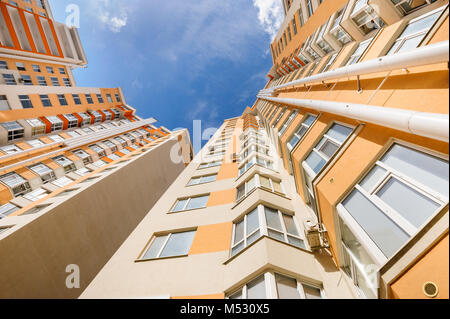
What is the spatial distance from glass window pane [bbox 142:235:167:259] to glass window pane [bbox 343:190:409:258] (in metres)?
8.59

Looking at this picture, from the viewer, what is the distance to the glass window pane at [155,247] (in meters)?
9.33

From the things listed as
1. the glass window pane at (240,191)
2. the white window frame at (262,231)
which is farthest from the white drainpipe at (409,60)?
the glass window pane at (240,191)

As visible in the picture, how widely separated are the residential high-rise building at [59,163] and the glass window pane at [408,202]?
58.8 feet

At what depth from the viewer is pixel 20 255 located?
11.4 metres

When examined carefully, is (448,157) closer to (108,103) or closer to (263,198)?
(263,198)

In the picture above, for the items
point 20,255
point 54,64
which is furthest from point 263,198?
point 54,64

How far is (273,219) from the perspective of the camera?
9055 mm

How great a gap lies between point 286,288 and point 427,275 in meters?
3.73

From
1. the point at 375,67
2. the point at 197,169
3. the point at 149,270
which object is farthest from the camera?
the point at 197,169

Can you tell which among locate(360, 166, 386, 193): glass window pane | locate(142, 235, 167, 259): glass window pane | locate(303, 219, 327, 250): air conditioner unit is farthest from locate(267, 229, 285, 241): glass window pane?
locate(142, 235, 167, 259): glass window pane

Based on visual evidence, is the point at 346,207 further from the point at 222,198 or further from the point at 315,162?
the point at 222,198

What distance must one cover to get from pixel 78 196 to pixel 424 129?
69.5ft

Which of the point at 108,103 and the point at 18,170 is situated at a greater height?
the point at 108,103

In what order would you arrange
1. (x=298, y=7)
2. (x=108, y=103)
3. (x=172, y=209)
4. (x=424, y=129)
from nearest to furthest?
(x=424, y=129)
(x=172, y=209)
(x=298, y=7)
(x=108, y=103)
